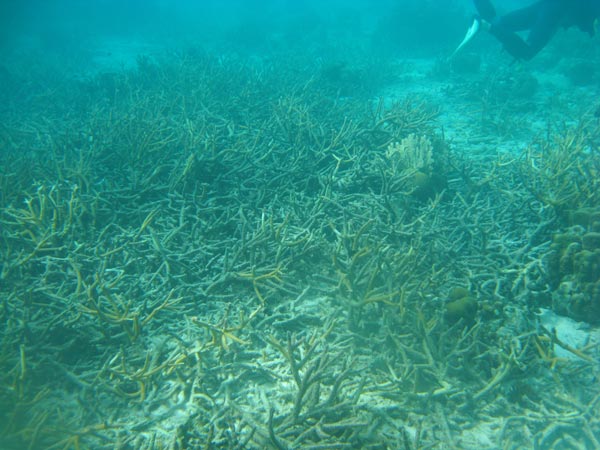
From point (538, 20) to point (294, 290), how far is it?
332 inches

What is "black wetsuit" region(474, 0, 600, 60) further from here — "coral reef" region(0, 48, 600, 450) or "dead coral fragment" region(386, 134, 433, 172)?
"dead coral fragment" region(386, 134, 433, 172)

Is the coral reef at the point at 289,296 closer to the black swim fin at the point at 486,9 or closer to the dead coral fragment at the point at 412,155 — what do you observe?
the dead coral fragment at the point at 412,155

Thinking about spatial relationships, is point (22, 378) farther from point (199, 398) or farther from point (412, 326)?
point (412, 326)

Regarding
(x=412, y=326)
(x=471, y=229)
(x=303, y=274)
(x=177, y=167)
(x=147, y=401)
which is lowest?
(x=147, y=401)

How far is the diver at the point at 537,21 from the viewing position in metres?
6.61

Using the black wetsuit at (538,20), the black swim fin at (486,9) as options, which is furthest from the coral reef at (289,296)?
the black swim fin at (486,9)

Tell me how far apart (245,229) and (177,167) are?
1.67m

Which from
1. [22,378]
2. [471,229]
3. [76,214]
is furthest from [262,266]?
[471,229]

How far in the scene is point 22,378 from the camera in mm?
2291

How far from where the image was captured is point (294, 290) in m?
3.23

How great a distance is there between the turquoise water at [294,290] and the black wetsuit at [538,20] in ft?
7.57

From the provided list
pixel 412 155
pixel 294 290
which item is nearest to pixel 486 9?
pixel 412 155

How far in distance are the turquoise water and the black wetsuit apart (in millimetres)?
2307

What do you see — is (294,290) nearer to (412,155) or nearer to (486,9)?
(412,155)
